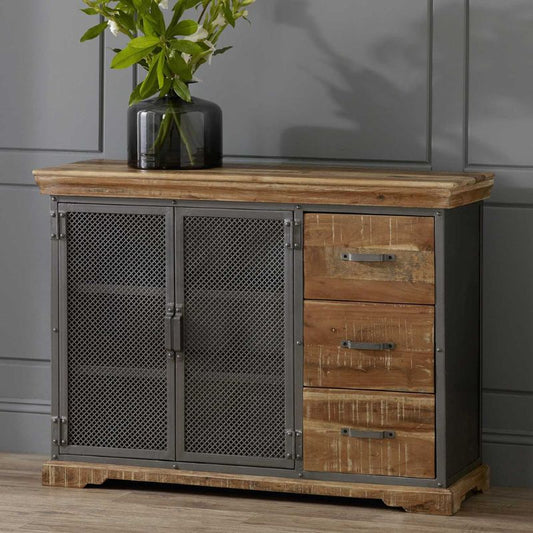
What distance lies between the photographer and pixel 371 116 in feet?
11.4

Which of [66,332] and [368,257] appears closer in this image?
[368,257]

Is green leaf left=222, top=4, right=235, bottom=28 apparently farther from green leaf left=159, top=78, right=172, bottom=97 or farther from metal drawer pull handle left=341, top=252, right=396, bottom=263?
metal drawer pull handle left=341, top=252, right=396, bottom=263

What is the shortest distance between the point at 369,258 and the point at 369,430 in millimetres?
436

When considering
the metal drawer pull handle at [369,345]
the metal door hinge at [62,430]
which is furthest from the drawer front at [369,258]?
the metal door hinge at [62,430]

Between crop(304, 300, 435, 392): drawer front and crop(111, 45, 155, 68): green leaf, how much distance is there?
758 millimetres

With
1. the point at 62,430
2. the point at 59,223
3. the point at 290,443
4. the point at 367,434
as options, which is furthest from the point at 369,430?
the point at 59,223

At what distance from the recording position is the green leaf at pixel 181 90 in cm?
319

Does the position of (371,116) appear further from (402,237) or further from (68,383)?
(68,383)

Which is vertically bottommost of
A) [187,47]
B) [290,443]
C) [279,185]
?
[290,443]

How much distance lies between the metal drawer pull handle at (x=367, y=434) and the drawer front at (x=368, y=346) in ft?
0.36

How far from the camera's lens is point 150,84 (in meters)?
3.23

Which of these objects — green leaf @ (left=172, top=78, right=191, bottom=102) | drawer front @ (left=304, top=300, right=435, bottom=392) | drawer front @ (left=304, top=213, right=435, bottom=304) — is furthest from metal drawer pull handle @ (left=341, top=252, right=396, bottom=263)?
green leaf @ (left=172, top=78, right=191, bottom=102)

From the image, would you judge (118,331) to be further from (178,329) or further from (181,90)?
(181,90)

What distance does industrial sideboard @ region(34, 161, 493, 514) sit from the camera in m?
3.09
